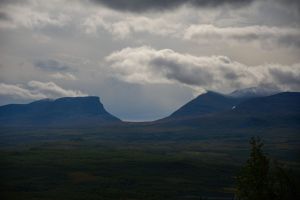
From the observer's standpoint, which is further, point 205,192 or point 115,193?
point 205,192

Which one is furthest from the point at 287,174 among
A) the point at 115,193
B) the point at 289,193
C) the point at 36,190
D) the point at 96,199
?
the point at 36,190

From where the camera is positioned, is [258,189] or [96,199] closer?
[258,189]

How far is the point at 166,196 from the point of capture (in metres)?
151

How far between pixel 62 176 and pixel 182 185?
49489 mm

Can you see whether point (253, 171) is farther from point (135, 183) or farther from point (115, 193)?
point (135, 183)

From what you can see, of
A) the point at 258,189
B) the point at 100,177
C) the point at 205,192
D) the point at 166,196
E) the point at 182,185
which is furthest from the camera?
the point at 100,177

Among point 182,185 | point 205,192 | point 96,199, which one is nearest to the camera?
point 96,199

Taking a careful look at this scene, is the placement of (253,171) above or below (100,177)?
above

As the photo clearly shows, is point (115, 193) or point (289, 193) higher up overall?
point (289, 193)

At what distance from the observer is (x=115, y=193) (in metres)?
153

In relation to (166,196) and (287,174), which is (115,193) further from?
(287,174)

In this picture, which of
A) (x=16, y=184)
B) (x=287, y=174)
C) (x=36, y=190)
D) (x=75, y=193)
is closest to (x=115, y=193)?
(x=75, y=193)

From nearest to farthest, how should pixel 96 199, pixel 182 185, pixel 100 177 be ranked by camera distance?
pixel 96 199, pixel 182 185, pixel 100 177

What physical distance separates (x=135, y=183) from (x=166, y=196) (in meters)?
31.2
